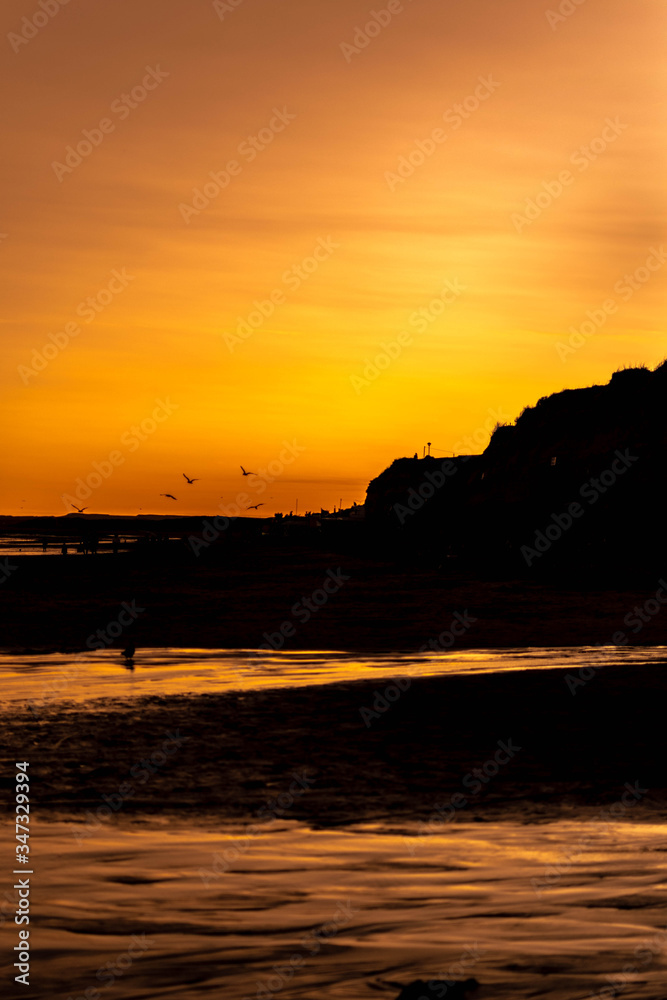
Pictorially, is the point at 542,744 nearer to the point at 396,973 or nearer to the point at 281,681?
the point at 281,681

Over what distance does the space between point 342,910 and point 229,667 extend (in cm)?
1356

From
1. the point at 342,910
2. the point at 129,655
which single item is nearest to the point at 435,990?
the point at 342,910

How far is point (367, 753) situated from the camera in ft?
39.1

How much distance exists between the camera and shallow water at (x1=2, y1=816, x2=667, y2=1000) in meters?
5.17

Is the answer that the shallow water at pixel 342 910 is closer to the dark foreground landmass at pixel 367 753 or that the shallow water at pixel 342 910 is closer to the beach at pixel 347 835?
the beach at pixel 347 835

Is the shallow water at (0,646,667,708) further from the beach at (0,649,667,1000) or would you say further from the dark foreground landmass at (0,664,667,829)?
the dark foreground landmass at (0,664,667,829)

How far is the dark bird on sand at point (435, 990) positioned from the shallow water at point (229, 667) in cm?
1083

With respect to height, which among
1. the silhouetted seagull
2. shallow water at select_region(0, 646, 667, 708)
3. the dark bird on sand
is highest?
the silhouetted seagull

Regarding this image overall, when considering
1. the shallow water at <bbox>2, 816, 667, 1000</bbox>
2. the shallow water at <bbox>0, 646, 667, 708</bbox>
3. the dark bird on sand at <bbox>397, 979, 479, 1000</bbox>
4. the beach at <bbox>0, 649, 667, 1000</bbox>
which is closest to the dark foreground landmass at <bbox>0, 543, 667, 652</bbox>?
the shallow water at <bbox>0, 646, 667, 708</bbox>

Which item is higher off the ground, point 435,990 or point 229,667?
point 229,667

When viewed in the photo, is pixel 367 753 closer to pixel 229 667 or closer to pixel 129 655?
pixel 229 667

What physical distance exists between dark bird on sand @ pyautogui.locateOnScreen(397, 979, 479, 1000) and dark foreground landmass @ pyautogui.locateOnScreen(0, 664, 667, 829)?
4061 millimetres

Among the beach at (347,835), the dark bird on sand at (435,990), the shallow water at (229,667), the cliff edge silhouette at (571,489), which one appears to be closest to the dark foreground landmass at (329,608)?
the shallow water at (229,667)

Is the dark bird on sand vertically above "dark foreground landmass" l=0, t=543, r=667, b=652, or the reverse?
"dark foreground landmass" l=0, t=543, r=667, b=652
